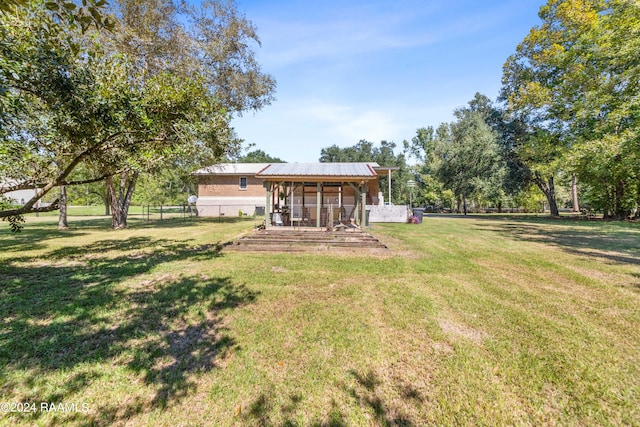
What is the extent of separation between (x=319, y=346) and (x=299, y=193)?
1610 centimetres

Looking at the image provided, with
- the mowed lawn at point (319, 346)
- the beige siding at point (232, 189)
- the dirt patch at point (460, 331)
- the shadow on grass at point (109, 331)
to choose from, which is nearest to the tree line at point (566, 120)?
the mowed lawn at point (319, 346)

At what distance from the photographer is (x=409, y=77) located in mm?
13523

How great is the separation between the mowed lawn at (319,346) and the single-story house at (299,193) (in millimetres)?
6047

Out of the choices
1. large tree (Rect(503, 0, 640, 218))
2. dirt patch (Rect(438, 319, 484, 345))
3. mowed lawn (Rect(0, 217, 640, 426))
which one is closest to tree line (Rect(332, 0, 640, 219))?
large tree (Rect(503, 0, 640, 218))

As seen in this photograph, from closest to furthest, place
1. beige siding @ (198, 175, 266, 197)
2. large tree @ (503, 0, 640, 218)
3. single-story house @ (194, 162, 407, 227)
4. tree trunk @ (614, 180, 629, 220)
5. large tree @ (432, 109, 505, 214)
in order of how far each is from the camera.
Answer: single-story house @ (194, 162, 407, 227) < large tree @ (503, 0, 640, 218) < tree trunk @ (614, 180, 629, 220) < large tree @ (432, 109, 505, 214) < beige siding @ (198, 175, 266, 197)

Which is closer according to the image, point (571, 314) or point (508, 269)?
point (571, 314)

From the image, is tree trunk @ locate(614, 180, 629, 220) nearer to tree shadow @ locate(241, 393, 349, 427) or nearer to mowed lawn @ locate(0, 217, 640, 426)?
mowed lawn @ locate(0, 217, 640, 426)

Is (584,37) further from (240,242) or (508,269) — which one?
(240,242)

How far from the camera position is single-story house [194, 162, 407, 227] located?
11.8 meters

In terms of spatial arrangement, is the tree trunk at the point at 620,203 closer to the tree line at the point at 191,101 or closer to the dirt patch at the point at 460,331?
the tree line at the point at 191,101

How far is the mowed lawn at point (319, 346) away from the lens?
2.33 metres

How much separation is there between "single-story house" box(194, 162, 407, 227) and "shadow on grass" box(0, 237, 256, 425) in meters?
6.80

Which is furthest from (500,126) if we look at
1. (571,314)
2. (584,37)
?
(571,314)

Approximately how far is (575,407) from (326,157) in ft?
206
